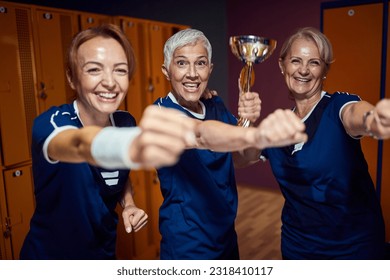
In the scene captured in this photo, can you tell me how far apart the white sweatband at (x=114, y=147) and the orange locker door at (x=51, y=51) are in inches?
56.9

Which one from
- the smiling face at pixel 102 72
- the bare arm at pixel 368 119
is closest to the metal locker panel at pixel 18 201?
the smiling face at pixel 102 72

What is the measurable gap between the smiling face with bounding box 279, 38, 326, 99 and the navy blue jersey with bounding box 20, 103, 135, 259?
2.06 ft

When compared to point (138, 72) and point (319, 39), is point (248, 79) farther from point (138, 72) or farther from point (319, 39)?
point (138, 72)

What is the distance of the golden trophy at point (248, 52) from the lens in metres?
1.15

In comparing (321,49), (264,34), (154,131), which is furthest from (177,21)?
(154,131)

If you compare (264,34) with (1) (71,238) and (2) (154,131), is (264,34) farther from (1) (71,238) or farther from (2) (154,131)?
(2) (154,131)

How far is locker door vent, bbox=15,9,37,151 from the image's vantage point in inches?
73.2

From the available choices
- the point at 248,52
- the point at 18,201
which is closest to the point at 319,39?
the point at 248,52

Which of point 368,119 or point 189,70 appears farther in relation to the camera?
point 189,70

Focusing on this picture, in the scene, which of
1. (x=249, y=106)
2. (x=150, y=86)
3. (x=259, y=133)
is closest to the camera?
(x=259, y=133)

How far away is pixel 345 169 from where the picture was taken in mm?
1331

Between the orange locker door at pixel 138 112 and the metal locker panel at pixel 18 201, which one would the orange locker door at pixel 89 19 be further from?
the metal locker panel at pixel 18 201

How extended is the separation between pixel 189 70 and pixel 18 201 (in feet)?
3.90

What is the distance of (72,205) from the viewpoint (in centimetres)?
111
